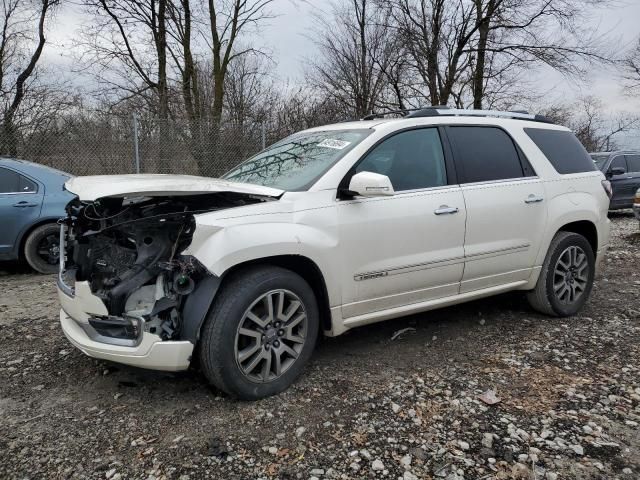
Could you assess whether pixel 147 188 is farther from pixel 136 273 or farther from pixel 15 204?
pixel 15 204

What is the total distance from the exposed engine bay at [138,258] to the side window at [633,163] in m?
13.4

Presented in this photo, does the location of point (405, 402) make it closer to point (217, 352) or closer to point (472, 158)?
point (217, 352)

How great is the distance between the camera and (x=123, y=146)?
910cm

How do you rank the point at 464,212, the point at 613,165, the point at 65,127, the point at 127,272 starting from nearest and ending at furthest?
the point at 127,272, the point at 464,212, the point at 65,127, the point at 613,165

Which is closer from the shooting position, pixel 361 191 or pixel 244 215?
pixel 244 215

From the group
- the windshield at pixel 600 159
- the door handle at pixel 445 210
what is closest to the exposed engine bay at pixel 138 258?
the door handle at pixel 445 210

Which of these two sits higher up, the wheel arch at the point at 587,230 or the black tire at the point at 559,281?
the wheel arch at the point at 587,230

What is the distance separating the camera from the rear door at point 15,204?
621 centimetres

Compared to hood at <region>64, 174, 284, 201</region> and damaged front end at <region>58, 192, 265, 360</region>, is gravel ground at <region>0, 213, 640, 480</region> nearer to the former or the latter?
damaged front end at <region>58, 192, 265, 360</region>

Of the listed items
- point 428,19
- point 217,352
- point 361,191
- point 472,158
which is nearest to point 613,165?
point 428,19

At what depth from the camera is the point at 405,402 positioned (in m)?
3.02

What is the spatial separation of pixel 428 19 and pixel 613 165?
806cm

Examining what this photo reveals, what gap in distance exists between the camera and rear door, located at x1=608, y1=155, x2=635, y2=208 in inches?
499

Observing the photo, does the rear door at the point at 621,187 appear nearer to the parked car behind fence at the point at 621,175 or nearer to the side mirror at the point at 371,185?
the parked car behind fence at the point at 621,175
